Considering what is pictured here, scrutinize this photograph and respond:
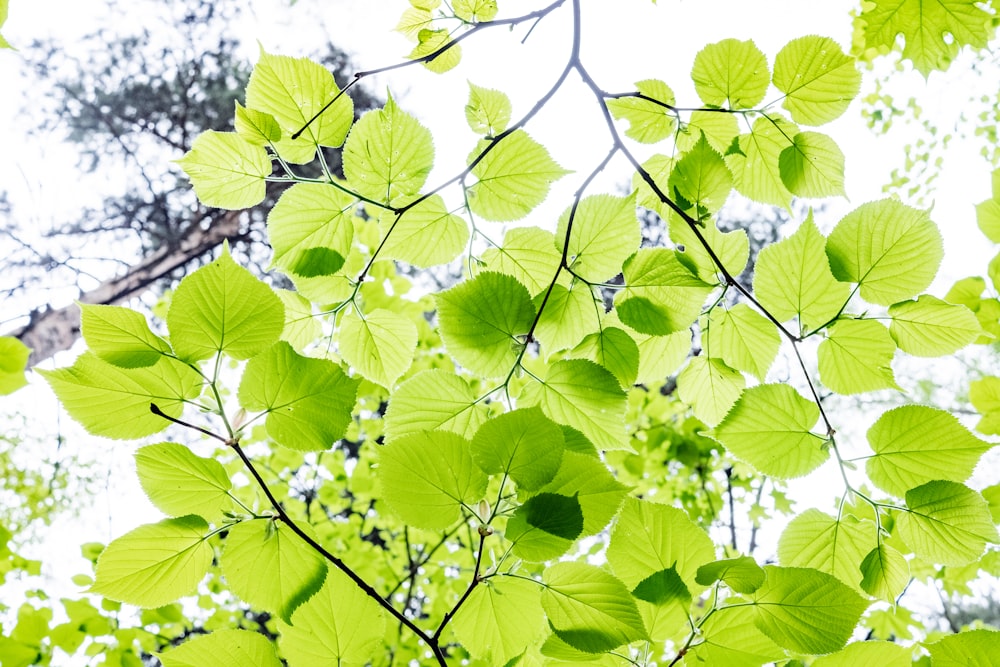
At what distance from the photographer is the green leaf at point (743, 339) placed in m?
0.65

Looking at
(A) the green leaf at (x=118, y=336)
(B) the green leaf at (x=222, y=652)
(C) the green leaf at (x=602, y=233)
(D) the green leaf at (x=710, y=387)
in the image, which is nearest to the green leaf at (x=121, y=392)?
(A) the green leaf at (x=118, y=336)

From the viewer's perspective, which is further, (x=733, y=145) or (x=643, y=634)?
(x=733, y=145)

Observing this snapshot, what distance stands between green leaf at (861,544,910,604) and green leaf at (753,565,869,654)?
0.09m

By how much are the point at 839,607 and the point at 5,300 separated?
17.3 feet

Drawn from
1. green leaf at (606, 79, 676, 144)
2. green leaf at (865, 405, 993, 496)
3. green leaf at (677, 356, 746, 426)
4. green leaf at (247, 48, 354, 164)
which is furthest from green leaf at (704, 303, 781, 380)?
green leaf at (247, 48, 354, 164)

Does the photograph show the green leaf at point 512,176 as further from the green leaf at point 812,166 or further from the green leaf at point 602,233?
the green leaf at point 812,166

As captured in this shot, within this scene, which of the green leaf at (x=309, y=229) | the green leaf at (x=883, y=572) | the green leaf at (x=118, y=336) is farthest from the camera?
the green leaf at (x=309, y=229)

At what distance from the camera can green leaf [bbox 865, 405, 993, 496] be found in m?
0.53

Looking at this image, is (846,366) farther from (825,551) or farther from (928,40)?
(928,40)

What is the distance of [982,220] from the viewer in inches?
34.2

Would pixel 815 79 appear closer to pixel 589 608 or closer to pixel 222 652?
pixel 589 608

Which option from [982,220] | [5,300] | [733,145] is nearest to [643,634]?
[733,145]

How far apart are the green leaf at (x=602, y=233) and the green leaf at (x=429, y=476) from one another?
0.29 meters

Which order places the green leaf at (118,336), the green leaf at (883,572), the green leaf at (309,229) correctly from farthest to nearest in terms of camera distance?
the green leaf at (309,229), the green leaf at (883,572), the green leaf at (118,336)
